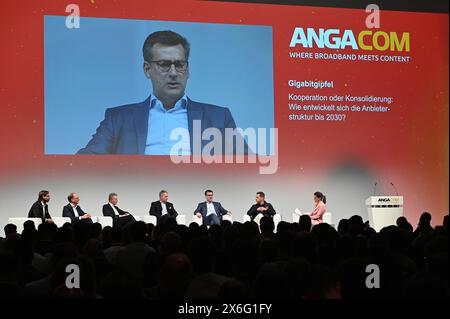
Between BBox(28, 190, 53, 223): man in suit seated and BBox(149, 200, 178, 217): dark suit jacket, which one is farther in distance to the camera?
BBox(149, 200, 178, 217): dark suit jacket

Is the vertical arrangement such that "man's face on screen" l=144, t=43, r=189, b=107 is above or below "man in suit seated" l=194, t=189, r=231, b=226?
above

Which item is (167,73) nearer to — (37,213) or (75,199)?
(75,199)

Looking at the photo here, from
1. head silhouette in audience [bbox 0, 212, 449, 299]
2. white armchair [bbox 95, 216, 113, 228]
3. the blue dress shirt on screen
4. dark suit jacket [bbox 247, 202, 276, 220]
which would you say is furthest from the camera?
the blue dress shirt on screen

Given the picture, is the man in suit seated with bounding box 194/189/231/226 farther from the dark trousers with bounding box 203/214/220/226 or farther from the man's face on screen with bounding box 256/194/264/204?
the man's face on screen with bounding box 256/194/264/204

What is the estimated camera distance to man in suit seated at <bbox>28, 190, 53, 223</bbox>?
9711 mm

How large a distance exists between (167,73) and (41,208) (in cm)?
274

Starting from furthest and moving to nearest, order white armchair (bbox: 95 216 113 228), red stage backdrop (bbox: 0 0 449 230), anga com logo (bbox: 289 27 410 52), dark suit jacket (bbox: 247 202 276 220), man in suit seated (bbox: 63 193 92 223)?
anga com logo (bbox: 289 27 410 52)
dark suit jacket (bbox: 247 202 276 220)
red stage backdrop (bbox: 0 0 449 230)
man in suit seated (bbox: 63 193 92 223)
white armchair (bbox: 95 216 113 228)

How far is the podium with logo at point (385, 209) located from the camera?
10887mm

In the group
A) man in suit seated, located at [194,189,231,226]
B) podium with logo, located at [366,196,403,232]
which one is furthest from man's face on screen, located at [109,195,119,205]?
podium with logo, located at [366,196,403,232]

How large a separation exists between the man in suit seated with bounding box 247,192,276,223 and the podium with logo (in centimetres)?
159

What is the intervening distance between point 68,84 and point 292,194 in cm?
385

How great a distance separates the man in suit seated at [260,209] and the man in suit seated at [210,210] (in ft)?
1.18

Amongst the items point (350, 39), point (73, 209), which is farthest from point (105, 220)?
point (350, 39)
